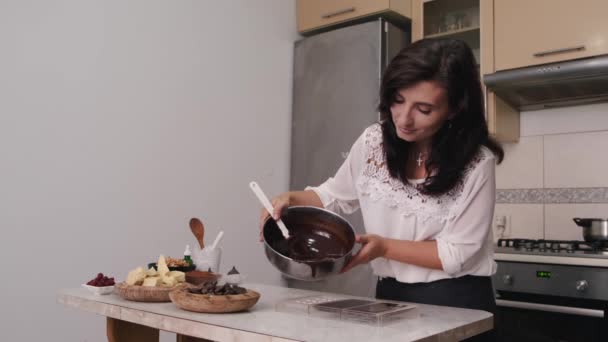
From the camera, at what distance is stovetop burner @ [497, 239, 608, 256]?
2188 mm

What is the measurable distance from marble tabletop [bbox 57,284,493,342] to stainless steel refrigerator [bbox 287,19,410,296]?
1515 mm

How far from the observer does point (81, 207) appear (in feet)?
6.98

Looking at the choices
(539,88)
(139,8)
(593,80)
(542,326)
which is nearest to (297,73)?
(139,8)

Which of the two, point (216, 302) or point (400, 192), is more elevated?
point (400, 192)

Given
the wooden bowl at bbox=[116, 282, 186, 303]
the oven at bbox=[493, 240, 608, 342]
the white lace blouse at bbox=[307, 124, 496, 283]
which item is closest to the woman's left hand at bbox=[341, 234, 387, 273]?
the white lace blouse at bbox=[307, 124, 496, 283]

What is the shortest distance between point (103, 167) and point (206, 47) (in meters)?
0.74

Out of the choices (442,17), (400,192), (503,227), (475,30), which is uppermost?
(442,17)

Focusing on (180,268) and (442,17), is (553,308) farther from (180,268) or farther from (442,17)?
(442,17)

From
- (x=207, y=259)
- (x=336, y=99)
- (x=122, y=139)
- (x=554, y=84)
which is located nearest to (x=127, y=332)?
(x=207, y=259)

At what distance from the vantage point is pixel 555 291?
6.88 feet

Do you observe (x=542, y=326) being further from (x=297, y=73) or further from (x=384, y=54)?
(x=297, y=73)

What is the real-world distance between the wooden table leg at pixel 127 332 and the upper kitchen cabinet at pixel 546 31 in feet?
5.84

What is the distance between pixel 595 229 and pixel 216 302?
1.73 m

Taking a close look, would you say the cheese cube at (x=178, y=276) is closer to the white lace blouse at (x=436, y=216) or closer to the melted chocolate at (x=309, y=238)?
the melted chocolate at (x=309, y=238)
